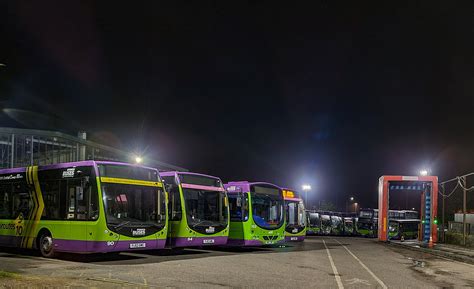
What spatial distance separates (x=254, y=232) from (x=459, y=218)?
20429 mm

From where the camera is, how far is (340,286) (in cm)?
1075

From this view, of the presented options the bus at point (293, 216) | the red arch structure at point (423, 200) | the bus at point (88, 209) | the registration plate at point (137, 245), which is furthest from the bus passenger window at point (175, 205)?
the red arch structure at point (423, 200)

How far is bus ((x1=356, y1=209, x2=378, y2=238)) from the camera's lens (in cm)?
4803

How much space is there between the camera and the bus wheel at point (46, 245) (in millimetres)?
15000

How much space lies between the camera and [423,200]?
117 feet

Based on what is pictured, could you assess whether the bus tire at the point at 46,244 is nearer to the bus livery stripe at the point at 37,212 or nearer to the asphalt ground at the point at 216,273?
the asphalt ground at the point at 216,273

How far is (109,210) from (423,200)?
1070 inches

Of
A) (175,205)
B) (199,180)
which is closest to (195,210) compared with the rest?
(175,205)

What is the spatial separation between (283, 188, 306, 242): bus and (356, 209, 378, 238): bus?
23.3m

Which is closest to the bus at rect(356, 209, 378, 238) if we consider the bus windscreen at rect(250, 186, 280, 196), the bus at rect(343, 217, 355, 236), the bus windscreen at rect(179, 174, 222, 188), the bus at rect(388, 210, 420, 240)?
the bus at rect(343, 217, 355, 236)

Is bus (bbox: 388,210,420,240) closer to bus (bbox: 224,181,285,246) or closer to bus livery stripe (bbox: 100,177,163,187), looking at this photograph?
bus (bbox: 224,181,285,246)

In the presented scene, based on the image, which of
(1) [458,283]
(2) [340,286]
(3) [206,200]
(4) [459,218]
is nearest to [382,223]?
(4) [459,218]

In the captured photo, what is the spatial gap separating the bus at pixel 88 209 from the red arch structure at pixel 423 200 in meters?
20.0

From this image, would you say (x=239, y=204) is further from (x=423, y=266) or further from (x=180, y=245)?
(x=423, y=266)
